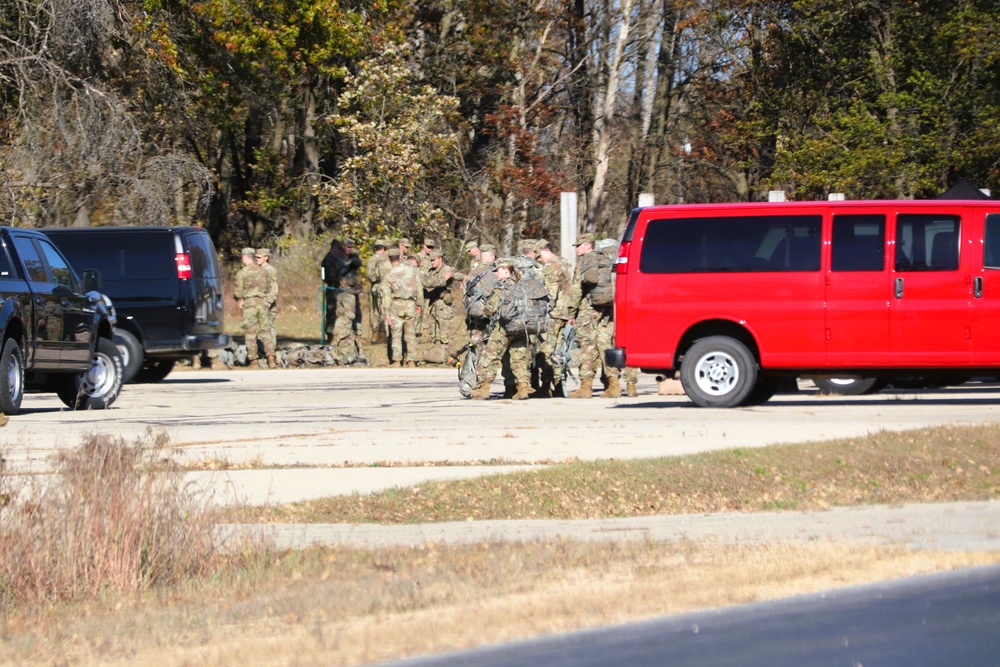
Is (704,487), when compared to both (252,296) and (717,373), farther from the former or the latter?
(252,296)

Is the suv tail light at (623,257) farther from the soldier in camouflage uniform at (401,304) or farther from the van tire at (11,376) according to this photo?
the soldier in camouflage uniform at (401,304)

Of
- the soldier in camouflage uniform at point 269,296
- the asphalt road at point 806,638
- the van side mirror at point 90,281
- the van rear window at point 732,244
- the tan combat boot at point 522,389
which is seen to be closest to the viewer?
the asphalt road at point 806,638

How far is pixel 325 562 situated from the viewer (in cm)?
802

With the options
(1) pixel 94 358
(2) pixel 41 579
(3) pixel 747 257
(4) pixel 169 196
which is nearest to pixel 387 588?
(2) pixel 41 579

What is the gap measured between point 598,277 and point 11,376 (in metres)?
6.85

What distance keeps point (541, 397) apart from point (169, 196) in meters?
12.9

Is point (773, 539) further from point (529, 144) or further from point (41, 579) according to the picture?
point (529, 144)

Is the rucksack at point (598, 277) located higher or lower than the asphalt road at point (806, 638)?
higher

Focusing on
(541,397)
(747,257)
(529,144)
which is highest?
(529,144)

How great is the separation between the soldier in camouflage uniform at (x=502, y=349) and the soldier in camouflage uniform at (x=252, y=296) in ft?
24.0

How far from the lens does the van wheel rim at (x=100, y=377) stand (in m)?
17.1

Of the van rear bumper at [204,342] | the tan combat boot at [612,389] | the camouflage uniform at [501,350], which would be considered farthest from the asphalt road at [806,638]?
the van rear bumper at [204,342]

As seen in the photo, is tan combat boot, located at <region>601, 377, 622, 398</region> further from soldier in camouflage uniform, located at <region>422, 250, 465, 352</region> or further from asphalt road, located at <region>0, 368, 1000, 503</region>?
soldier in camouflage uniform, located at <region>422, 250, 465, 352</region>

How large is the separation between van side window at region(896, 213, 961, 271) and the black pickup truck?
8.48m
